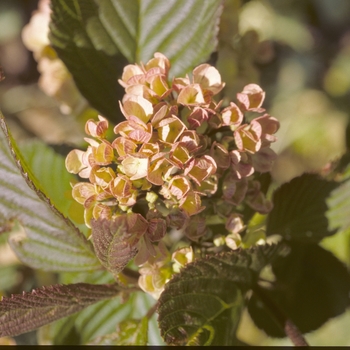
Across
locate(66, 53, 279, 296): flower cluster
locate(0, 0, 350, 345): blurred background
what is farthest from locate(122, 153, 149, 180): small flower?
locate(0, 0, 350, 345): blurred background

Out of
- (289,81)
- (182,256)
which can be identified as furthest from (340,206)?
(289,81)

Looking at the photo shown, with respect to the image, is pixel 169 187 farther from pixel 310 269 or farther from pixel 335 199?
pixel 310 269

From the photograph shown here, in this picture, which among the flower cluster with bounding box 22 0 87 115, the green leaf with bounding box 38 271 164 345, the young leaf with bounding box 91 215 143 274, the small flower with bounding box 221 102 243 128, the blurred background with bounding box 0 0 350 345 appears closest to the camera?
the young leaf with bounding box 91 215 143 274

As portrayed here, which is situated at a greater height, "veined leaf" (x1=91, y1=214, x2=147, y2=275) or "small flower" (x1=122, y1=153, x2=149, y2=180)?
"small flower" (x1=122, y1=153, x2=149, y2=180)

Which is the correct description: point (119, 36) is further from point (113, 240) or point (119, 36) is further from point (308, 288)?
point (308, 288)

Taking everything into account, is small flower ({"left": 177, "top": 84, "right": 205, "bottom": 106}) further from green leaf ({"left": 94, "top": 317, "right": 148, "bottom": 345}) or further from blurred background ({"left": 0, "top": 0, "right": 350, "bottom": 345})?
blurred background ({"left": 0, "top": 0, "right": 350, "bottom": 345})

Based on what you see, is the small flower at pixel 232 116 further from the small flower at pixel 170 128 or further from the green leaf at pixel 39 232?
the green leaf at pixel 39 232

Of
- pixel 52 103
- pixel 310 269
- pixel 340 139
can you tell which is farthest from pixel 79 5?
pixel 340 139
